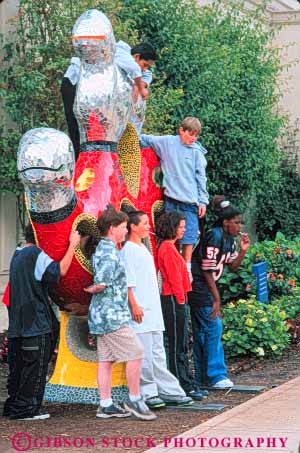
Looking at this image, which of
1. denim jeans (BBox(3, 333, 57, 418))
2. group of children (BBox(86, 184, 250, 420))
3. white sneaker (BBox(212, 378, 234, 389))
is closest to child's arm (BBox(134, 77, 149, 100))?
group of children (BBox(86, 184, 250, 420))

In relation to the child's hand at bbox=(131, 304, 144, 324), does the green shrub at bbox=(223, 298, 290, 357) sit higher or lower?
lower

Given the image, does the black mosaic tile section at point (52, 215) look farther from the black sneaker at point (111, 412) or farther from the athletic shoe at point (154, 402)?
the athletic shoe at point (154, 402)

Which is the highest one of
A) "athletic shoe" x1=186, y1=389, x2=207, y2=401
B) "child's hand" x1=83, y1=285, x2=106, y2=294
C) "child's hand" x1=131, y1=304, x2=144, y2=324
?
"child's hand" x1=83, y1=285, x2=106, y2=294

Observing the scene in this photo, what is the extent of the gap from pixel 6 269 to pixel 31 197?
18.3ft

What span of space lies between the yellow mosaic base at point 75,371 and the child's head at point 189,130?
6.01ft

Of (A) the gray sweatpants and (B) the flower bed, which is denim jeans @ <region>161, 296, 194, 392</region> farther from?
(B) the flower bed

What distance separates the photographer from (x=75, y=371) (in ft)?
28.9

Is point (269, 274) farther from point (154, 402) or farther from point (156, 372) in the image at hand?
point (154, 402)

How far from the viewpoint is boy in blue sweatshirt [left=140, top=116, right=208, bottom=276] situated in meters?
9.42

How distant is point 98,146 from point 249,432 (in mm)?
2634

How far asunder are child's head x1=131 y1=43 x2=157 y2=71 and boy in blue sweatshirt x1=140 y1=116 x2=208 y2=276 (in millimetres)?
589

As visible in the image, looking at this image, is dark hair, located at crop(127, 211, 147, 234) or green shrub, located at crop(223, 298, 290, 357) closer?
dark hair, located at crop(127, 211, 147, 234)

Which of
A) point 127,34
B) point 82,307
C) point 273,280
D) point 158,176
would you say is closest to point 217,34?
point 127,34

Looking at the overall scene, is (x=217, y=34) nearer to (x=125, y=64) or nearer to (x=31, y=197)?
(x=125, y=64)
